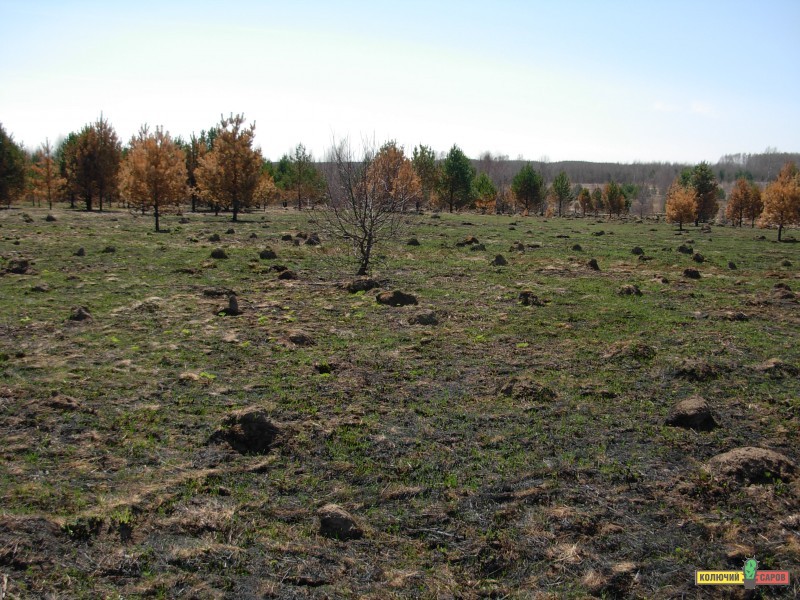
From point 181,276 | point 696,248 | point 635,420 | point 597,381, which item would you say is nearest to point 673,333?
point 597,381

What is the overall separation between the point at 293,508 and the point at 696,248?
1183 inches

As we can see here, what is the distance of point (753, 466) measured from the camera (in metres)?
5.74

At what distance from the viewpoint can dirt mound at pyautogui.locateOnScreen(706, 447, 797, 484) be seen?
18.6 ft

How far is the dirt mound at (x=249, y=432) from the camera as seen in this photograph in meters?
6.36

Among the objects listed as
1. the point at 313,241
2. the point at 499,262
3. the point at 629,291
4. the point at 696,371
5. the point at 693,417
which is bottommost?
the point at 693,417

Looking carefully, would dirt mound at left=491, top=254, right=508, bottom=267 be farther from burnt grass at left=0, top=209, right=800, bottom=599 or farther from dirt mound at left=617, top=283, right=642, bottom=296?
burnt grass at left=0, top=209, right=800, bottom=599

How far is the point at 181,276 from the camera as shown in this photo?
1703 centimetres

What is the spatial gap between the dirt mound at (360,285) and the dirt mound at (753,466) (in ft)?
35.7

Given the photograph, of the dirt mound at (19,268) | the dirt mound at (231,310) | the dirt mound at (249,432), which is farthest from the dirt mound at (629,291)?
the dirt mound at (19,268)

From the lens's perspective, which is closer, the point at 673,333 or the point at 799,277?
the point at 673,333

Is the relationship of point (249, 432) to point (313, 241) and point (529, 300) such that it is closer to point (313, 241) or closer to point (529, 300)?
point (529, 300)

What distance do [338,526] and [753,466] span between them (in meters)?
4.24

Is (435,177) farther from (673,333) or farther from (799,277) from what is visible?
(673,333)

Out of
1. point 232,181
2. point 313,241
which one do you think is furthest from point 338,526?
point 232,181
